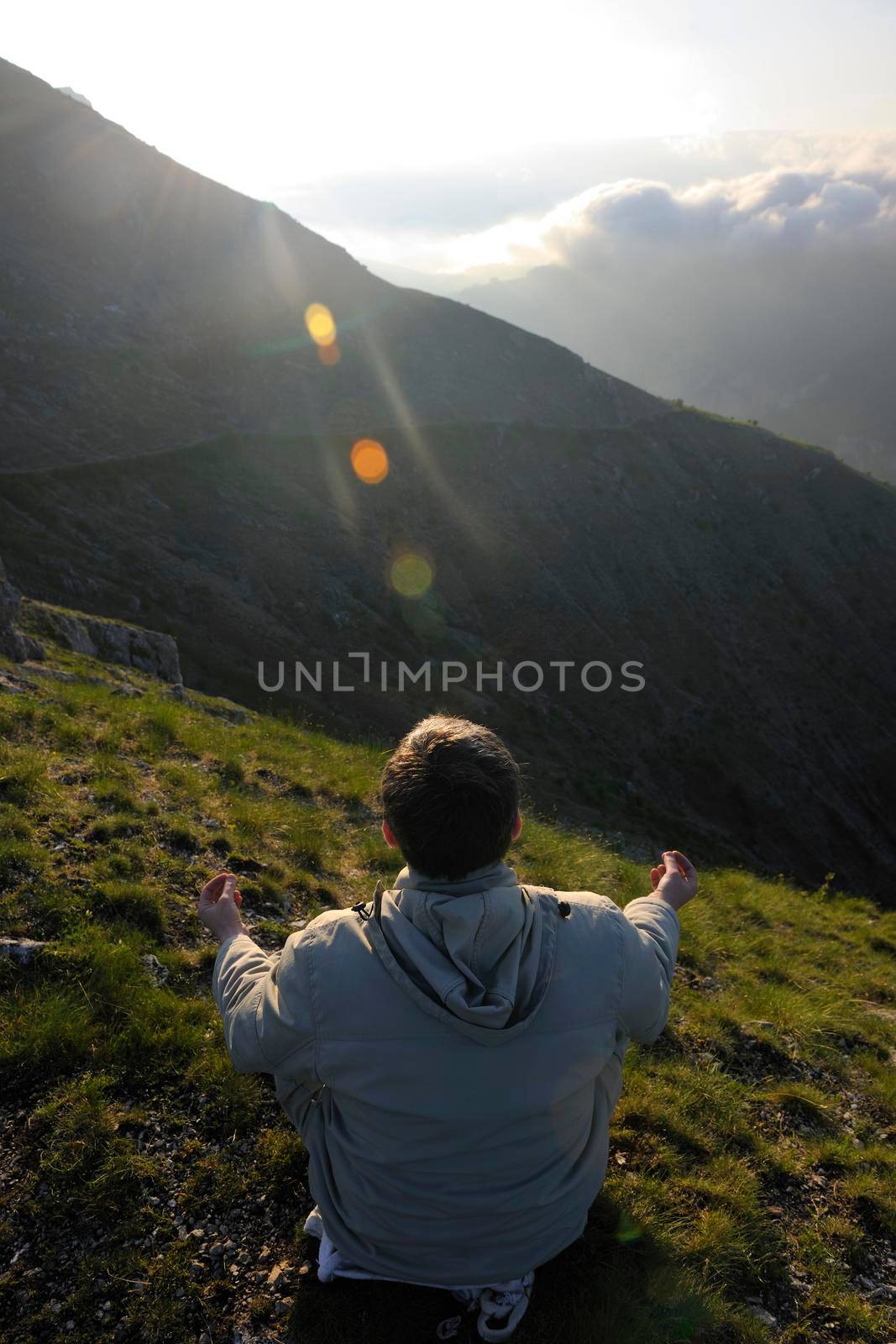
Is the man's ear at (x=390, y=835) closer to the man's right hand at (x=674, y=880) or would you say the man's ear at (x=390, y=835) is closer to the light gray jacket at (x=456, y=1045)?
the light gray jacket at (x=456, y=1045)

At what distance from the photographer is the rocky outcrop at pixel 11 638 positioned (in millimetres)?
11672

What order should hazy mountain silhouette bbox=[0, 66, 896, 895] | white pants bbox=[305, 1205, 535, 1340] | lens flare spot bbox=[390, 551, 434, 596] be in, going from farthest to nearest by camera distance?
1. lens flare spot bbox=[390, 551, 434, 596]
2. hazy mountain silhouette bbox=[0, 66, 896, 895]
3. white pants bbox=[305, 1205, 535, 1340]

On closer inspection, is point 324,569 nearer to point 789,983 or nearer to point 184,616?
point 184,616

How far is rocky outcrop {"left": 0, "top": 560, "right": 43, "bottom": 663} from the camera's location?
11672 mm

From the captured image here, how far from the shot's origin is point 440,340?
62.7 meters

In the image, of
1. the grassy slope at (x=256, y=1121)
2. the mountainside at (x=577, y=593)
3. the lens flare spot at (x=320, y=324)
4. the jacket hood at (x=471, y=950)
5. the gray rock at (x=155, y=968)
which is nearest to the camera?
the jacket hood at (x=471, y=950)

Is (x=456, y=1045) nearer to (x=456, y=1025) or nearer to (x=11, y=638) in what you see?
(x=456, y=1025)

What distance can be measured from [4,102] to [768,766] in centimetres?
7290

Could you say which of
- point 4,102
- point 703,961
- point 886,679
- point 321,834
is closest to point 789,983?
point 703,961

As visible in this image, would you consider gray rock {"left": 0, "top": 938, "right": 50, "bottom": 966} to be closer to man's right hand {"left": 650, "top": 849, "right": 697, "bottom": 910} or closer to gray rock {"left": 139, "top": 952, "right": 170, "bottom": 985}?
gray rock {"left": 139, "top": 952, "right": 170, "bottom": 985}

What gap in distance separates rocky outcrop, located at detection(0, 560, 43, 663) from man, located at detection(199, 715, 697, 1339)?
10.8 meters

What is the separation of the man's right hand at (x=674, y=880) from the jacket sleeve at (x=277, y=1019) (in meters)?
1.63

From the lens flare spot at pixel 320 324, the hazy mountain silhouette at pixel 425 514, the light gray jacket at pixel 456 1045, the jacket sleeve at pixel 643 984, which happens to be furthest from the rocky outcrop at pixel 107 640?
the lens flare spot at pixel 320 324

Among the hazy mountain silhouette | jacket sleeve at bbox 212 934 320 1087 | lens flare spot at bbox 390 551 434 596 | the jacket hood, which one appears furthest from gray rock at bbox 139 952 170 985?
lens flare spot at bbox 390 551 434 596
